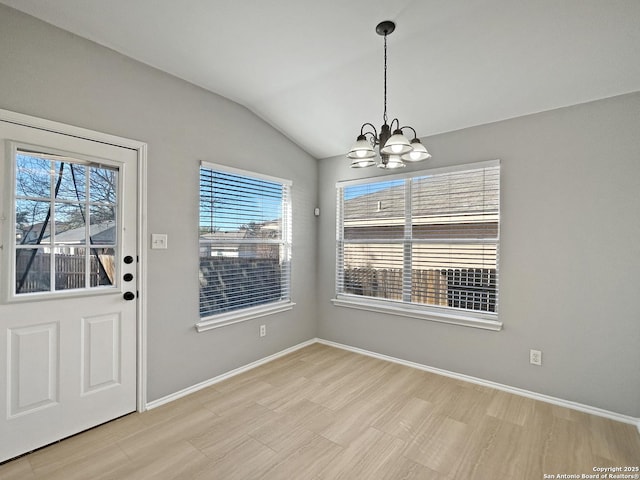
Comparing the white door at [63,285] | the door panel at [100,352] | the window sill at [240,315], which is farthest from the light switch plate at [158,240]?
the window sill at [240,315]

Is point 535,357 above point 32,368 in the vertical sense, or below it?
below

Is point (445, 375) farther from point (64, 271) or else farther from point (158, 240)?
point (64, 271)

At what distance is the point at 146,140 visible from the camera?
2527 millimetres

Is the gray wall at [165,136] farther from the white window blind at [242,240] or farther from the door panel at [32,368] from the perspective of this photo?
the door panel at [32,368]

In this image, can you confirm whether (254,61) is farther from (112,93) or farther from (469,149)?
(469,149)

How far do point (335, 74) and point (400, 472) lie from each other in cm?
296

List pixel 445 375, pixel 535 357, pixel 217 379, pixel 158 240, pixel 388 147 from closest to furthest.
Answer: pixel 388 147, pixel 158 240, pixel 535 357, pixel 217 379, pixel 445 375

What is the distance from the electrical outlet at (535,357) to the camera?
2723 millimetres

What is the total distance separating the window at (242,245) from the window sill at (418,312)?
79 centimetres

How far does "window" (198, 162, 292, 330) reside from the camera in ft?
9.82

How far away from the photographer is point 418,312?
3.37m

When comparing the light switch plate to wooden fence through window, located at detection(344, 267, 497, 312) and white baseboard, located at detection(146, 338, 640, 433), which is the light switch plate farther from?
wooden fence through window, located at detection(344, 267, 497, 312)

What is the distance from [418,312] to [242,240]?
202cm

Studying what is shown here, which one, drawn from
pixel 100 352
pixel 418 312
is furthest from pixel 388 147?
pixel 100 352
